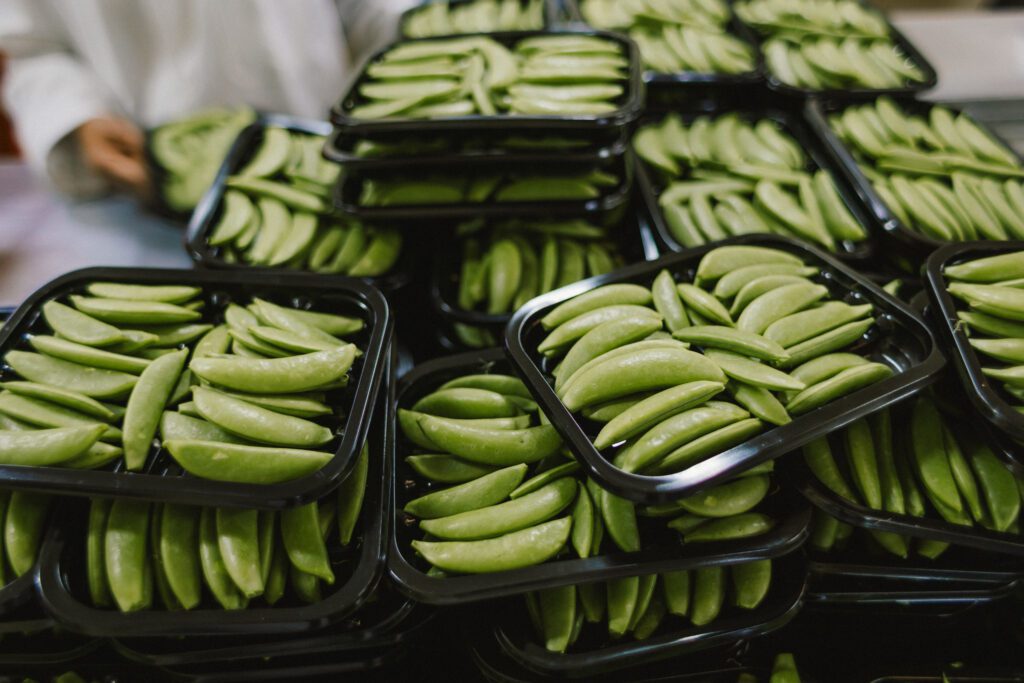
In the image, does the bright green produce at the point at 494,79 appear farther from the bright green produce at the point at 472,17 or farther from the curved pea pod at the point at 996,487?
the curved pea pod at the point at 996,487

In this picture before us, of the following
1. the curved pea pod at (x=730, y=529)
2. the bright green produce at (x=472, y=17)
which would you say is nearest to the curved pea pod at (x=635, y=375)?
the curved pea pod at (x=730, y=529)

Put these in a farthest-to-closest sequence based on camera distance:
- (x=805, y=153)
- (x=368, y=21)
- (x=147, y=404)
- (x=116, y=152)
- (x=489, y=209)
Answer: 1. (x=368, y=21)
2. (x=116, y=152)
3. (x=805, y=153)
4. (x=489, y=209)
5. (x=147, y=404)

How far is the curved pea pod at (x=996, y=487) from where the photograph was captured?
110 centimetres

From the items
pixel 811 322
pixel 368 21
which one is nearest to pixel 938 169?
pixel 811 322

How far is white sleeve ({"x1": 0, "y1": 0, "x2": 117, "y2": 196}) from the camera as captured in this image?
2.28 metres

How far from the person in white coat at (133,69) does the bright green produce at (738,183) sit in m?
1.54

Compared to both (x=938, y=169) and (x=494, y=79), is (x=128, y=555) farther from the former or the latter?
(x=938, y=169)

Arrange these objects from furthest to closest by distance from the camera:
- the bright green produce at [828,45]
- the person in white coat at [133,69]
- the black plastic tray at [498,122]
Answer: the person in white coat at [133,69], the bright green produce at [828,45], the black plastic tray at [498,122]

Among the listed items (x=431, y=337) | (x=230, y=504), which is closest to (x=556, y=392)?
(x=230, y=504)

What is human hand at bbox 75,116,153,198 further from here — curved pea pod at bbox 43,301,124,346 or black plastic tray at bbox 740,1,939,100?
black plastic tray at bbox 740,1,939,100

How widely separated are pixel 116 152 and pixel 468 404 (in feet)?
6.39

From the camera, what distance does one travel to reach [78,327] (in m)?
1.14

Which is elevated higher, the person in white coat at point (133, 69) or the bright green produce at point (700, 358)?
the person in white coat at point (133, 69)

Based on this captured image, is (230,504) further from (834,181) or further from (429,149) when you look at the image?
(834,181)
